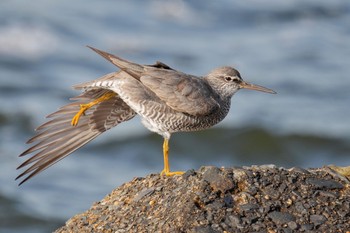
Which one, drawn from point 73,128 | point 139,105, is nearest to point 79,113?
point 73,128

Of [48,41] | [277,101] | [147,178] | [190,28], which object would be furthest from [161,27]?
[147,178]

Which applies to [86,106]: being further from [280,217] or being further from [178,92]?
[280,217]

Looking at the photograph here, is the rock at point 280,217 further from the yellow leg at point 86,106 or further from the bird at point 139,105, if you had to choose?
the yellow leg at point 86,106

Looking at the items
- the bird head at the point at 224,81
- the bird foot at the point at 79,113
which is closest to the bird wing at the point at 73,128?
the bird foot at the point at 79,113

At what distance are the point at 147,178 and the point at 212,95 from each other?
5.60 feet

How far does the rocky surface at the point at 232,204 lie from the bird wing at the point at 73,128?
1.93m

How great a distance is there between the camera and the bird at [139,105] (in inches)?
429

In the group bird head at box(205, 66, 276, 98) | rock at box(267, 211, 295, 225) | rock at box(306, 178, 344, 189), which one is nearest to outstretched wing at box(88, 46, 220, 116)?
bird head at box(205, 66, 276, 98)

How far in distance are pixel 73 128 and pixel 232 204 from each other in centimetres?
355

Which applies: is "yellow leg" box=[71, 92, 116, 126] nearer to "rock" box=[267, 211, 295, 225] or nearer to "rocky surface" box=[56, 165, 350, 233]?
"rocky surface" box=[56, 165, 350, 233]

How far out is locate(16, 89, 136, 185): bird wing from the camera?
1165 centimetres

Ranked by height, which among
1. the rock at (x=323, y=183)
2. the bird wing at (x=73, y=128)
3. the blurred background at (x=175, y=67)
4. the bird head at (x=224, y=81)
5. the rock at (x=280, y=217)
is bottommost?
the rock at (x=280, y=217)

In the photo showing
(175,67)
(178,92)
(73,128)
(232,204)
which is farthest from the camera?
(175,67)

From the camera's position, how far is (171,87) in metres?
10.9
